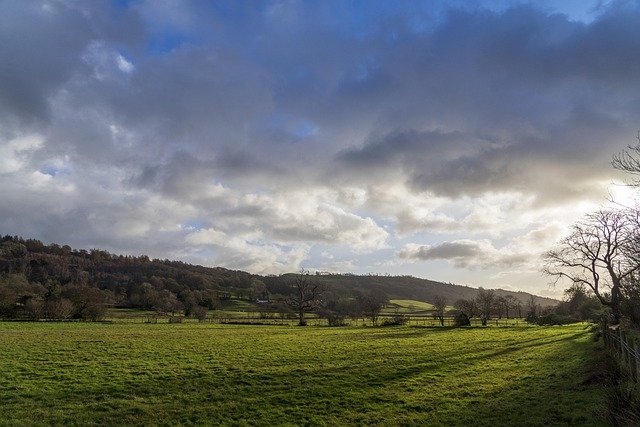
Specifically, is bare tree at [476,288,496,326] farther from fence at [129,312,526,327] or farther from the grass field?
the grass field

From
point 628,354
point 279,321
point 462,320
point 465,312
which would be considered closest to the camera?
point 628,354

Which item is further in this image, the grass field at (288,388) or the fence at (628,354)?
the grass field at (288,388)

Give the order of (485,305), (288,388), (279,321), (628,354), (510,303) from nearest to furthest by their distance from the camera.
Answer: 1. (628,354)
2. (288,388)
3. (485,305)
4. (279,321)
5. (510,303)

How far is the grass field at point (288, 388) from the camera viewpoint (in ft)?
54.1

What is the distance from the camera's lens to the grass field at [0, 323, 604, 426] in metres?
16.5

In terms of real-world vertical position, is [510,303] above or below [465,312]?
above

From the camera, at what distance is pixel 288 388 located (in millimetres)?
21406

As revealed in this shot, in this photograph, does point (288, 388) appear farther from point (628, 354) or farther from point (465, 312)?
point (465, 312)

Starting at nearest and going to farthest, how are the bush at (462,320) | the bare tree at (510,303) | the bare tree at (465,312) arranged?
1. the bush at (462,320)
2. the bare tree at (465,312)
3. the bare tree at (510,303)

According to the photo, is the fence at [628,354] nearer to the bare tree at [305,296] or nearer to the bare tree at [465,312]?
the bare tree at [465,312]

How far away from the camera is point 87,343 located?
39.2 metres

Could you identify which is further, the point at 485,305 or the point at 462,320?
the point at 485,305

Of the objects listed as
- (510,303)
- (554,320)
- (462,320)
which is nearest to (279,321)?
(462,320)

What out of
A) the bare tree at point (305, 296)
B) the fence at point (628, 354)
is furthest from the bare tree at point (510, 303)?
the fence at point (628, 354)
